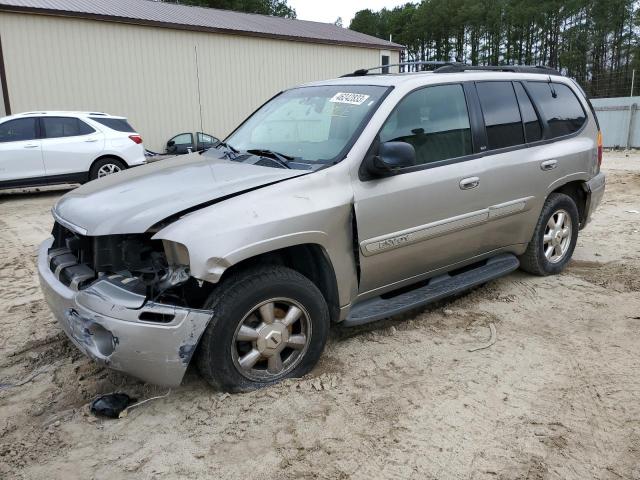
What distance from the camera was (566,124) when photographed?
5219mm

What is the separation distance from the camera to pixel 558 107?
5.20 metres

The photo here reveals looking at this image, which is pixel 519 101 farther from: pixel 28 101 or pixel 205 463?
pixel 28 101

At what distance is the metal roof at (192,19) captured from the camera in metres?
15.9

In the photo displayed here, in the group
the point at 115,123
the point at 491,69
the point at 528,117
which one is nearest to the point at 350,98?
the point at 491,69

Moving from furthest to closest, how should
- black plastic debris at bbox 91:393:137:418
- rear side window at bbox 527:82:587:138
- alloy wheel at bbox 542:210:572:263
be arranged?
alloy wheel at bbox 542:210:572:263
rear side window at bbox 527:82:587:138
black plastic debris at bbox 91:393:137:418

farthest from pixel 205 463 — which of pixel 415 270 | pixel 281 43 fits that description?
pixel 281 43

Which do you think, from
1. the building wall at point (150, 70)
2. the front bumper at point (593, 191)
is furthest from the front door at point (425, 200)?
the building wall at point (150, 70)

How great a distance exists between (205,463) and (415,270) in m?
2.01

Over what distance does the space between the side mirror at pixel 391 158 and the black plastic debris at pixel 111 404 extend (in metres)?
2.01

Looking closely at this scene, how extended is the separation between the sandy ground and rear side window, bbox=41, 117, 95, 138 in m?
7.52

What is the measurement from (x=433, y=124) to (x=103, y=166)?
30.2ft

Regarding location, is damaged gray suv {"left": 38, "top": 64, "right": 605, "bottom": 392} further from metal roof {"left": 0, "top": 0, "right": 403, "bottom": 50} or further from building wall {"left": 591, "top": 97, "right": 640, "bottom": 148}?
building wall {"left": 591, "top": 97, "right": 640, "bottom": 148}

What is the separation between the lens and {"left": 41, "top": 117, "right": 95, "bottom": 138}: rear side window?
11047 mm

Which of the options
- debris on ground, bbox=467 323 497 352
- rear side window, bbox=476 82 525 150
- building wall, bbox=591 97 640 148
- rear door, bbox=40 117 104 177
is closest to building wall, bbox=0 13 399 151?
rear door, bbox=40 117 104 177
